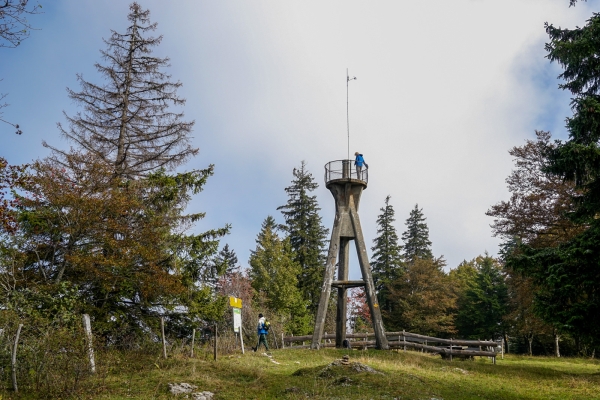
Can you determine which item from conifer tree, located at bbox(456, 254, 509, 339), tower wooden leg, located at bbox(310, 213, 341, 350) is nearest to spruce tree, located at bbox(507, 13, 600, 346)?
tower wooden leg, located at bbox(310, 213, 341, 350)

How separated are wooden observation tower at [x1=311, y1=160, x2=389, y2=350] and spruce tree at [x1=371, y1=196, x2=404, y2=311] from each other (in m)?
17.8

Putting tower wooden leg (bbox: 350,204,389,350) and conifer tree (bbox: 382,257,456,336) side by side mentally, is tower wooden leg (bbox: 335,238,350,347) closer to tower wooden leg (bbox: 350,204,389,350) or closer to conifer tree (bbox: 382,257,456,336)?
tower wooden leg (bbox: 350,204,389,350)

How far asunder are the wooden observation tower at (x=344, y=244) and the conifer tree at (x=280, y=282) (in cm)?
1137

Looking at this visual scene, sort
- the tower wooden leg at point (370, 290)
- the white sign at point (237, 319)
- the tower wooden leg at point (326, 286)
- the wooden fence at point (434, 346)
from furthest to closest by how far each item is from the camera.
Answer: the wooden fence at point (434, 346)
the tower wooden leg at point (326, 286)
the tower wooden leg at point (370, 290)
the white sign at point (237, 319)

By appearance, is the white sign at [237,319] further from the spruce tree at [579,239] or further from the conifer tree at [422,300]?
the conifer tree at [422,300]

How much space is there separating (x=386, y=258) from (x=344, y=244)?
1951 cm

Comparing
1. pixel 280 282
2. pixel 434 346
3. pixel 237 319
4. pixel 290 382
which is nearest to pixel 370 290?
pixel 434 346

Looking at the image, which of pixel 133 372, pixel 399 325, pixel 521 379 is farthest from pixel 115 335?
pixel 399 325

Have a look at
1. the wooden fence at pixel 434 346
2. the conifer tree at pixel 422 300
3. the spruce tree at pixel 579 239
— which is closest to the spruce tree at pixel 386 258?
the conifer tree at pixel 422 300

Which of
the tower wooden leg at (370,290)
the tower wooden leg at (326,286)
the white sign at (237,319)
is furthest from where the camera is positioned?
the tower wooden leg at (326,286)

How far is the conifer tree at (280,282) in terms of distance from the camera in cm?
3419

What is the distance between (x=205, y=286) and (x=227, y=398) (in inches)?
341

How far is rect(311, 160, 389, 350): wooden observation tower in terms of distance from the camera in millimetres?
21484

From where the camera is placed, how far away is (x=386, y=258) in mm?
41500
